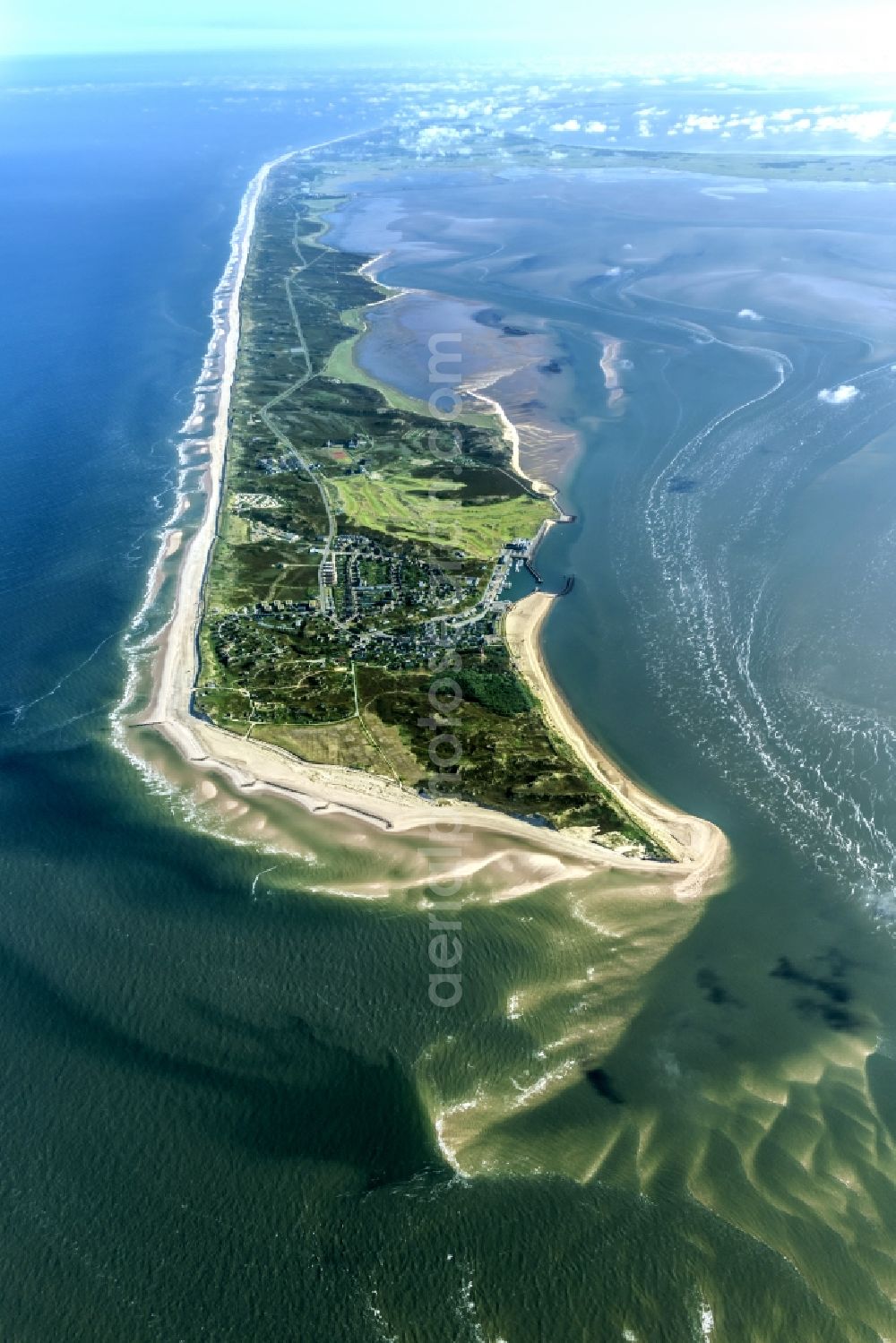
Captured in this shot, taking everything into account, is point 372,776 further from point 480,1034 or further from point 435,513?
point 435,513

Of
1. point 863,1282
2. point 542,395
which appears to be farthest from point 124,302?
point 863,1282

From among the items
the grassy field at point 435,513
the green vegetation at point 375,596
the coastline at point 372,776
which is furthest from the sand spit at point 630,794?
the grassy field at point 435,513

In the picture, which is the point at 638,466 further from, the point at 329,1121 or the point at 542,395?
the point at 329,1121

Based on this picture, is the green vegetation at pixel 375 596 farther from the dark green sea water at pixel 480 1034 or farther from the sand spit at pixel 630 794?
the dark green sea water at pixel 480 1034

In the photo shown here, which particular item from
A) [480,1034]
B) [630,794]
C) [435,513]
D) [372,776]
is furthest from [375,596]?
[480,1034]

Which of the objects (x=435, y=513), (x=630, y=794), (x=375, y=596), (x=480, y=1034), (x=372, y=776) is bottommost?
(x=480, y=1034)
